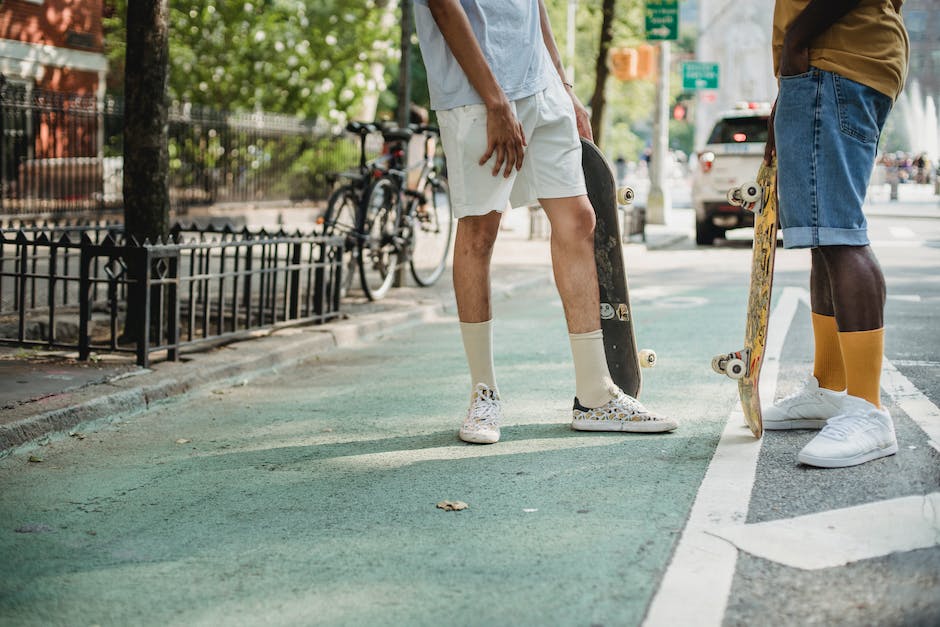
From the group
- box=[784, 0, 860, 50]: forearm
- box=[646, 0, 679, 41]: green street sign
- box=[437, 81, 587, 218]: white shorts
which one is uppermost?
box=[646, 0, 679, 41]: green street sign

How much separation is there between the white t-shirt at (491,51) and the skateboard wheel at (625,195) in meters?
0.54

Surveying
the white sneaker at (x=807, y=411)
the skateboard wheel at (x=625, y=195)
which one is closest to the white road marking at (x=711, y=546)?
the white sneaker at (x=807, y=411)

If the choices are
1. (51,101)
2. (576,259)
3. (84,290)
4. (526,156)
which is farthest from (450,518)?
(51,101)

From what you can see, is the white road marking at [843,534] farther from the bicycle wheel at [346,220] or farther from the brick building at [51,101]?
the brick building at [51,101]

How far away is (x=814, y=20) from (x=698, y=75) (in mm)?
24978

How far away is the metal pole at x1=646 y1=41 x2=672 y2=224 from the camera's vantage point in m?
23.4

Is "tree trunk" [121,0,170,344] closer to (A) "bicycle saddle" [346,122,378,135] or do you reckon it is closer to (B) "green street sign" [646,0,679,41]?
(A) "bicycle saddle" [346,122,378,135]

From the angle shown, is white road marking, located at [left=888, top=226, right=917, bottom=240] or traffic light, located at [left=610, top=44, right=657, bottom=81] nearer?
white road marking, located at [left=888, top=226, right=917, bottom=240]

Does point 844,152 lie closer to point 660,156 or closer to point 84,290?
point 84,290

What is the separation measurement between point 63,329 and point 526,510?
16.1 feet

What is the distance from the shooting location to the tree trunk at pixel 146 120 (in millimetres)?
6719

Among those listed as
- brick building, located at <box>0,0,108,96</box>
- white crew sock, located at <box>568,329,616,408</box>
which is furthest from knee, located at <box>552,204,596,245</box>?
brick building, located at <box>0,0,108,96</box>

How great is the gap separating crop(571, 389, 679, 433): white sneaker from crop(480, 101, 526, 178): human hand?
35.8 inches

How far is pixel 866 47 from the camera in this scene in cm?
404
